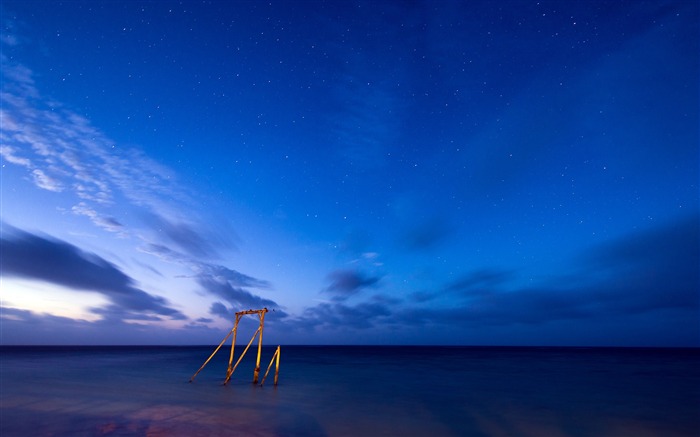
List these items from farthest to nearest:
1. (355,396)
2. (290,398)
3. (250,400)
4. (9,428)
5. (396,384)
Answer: (396,384)
(355,396)
(290,398)
(250,400)
(9,428)

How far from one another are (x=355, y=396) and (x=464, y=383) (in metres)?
11.6

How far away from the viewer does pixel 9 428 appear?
13.0 metres

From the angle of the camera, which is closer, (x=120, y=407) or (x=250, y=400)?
(x=120, y=407)

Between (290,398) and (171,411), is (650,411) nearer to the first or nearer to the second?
(290,398)

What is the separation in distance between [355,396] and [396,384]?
7331mm

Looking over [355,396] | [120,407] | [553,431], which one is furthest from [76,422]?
[553,431]

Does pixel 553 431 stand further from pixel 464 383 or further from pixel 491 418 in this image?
pixel 464 383

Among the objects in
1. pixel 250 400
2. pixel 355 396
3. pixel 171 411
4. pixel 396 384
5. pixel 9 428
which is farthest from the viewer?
pixel 396 384

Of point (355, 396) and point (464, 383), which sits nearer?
point (355, 396)

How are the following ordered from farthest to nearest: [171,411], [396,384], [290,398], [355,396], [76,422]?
1. [396,384]
2. [355,396]
3. [290,398]
4. [171,411]
5. [76,422]

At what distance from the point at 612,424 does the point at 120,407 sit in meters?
19.8

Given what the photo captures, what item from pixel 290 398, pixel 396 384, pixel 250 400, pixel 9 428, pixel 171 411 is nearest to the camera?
pixel 9 428

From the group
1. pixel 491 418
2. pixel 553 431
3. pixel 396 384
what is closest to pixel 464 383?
pixel 396 384

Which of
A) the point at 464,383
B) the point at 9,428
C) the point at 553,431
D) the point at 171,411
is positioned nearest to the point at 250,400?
the point at 171,411
